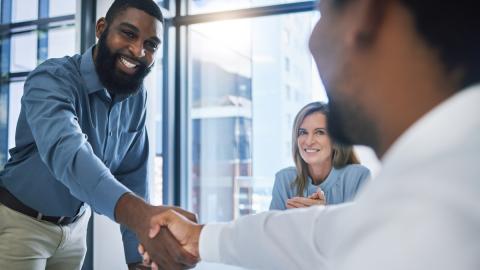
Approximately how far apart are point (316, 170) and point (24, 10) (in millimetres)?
2119

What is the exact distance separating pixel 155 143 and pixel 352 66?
315 centimetres

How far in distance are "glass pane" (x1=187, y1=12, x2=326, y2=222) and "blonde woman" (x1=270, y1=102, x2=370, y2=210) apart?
712 millimetres

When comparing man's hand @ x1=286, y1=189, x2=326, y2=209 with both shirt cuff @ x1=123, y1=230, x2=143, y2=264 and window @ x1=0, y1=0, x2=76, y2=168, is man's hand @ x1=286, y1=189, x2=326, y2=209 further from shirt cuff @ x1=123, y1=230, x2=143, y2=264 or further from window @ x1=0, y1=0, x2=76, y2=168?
window @ x1=0, y1=0, x2=76, y2=168

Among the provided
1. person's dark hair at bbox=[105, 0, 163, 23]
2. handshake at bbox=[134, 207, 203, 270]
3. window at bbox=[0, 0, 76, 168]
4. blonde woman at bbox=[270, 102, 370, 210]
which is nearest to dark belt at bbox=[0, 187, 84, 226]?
handshake at bbox=[134, 207, 203, 270]

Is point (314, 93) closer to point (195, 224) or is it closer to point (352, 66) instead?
point (195, 224)

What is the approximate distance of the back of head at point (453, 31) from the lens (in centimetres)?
43

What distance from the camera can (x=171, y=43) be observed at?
12.2 ft

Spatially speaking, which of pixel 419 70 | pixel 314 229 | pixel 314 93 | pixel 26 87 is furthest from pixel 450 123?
pixel 314 93

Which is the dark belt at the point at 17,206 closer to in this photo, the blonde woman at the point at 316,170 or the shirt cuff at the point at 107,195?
the shirt cuff at the point at 107,195

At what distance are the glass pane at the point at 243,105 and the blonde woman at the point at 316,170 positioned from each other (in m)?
0.71

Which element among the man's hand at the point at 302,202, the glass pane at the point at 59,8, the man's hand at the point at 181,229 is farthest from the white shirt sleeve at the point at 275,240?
the glass pane at the point at 59,8

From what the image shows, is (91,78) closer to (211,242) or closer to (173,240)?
(173,240)

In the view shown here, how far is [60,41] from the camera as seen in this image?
294 centimetres

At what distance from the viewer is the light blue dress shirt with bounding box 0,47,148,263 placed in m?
1.27
